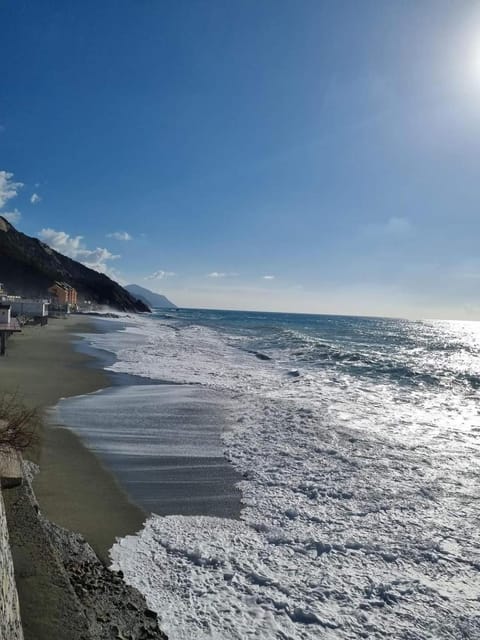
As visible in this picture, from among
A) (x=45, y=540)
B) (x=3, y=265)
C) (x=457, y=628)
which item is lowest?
(x=457, y=628)

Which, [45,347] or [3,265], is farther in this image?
[3,265]

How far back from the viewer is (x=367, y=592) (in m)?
4.61

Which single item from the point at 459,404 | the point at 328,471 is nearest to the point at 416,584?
the point at 328,471

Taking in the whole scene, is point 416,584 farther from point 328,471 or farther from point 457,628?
point 328,471

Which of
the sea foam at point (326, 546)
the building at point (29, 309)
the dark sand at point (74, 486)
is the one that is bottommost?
the sea foam at point (326, 546)

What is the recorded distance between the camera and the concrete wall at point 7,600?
8.54ft

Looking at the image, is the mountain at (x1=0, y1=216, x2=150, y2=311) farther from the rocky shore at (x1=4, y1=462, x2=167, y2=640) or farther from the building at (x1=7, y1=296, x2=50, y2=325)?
the rocky shore at (x1=4, y1=462, x2=167, y2=640)

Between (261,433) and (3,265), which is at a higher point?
(3,265)

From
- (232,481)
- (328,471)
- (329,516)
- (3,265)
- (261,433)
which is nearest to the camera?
(329,516)

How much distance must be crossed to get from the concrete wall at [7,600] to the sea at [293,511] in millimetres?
1489

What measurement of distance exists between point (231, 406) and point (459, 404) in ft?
31.8

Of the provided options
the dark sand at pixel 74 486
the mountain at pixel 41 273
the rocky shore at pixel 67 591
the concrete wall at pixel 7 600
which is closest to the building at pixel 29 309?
the dark sand at pixel 74 486

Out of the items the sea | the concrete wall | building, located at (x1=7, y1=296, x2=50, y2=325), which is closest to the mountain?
building, located at (x1=7, y1=296, x2=50, y2=325)

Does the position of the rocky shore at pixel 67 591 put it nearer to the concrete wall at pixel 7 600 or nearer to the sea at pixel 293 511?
the concrete wall at pixel 7 600
